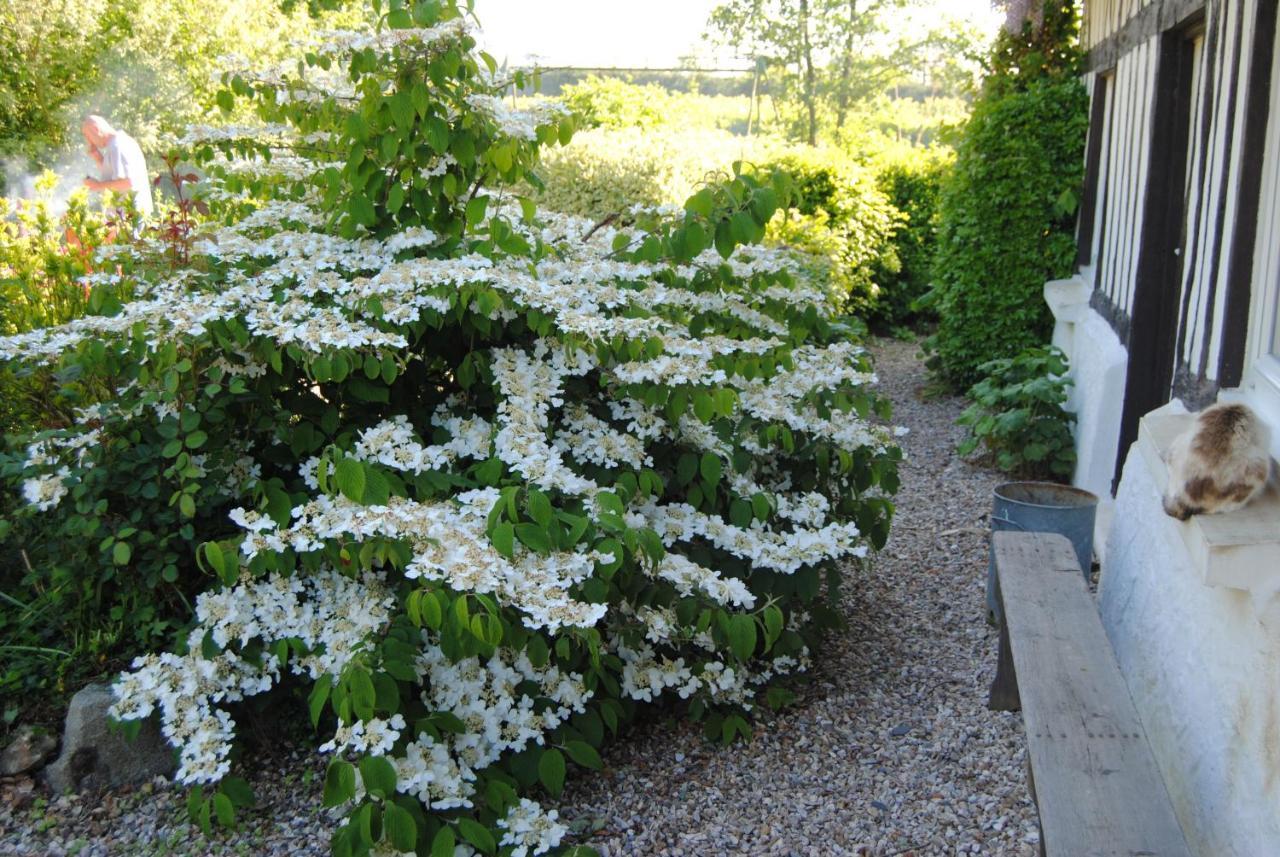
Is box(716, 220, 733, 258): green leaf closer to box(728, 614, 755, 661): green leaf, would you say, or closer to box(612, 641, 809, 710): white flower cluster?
box(728, 614, 755, 661): green leaf

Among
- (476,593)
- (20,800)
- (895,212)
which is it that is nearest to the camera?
(476,593)

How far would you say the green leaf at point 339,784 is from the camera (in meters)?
2.23

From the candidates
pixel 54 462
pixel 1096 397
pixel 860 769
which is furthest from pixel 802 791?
pixel 1096 397

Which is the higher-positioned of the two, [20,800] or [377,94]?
[377,94]

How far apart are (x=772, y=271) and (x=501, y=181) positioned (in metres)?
1.12

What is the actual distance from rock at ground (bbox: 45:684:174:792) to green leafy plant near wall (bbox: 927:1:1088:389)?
6019 mm

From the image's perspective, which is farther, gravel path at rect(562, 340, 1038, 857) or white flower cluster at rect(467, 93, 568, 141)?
white flower cluster at rect(467, 93, 568, 141)

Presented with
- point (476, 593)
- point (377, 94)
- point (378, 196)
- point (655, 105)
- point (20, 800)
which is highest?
point (655, 105)

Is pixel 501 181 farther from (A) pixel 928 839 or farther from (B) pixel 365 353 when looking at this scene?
(A) pixel 928 839

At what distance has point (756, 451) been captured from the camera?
3432mm

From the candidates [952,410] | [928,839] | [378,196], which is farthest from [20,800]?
[952,410]

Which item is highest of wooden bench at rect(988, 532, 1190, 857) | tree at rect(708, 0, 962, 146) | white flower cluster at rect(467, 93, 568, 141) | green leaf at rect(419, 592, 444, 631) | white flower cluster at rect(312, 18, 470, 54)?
tree at rect(708, 0, 962, 146)

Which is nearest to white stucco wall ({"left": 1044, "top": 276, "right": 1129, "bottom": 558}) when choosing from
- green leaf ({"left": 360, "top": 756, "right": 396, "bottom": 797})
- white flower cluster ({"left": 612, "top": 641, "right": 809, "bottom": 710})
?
white flower cluster ({"left": 612, "top": 641, "right": 809, "bottom": 710})

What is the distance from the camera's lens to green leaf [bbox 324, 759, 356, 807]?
2.23m
